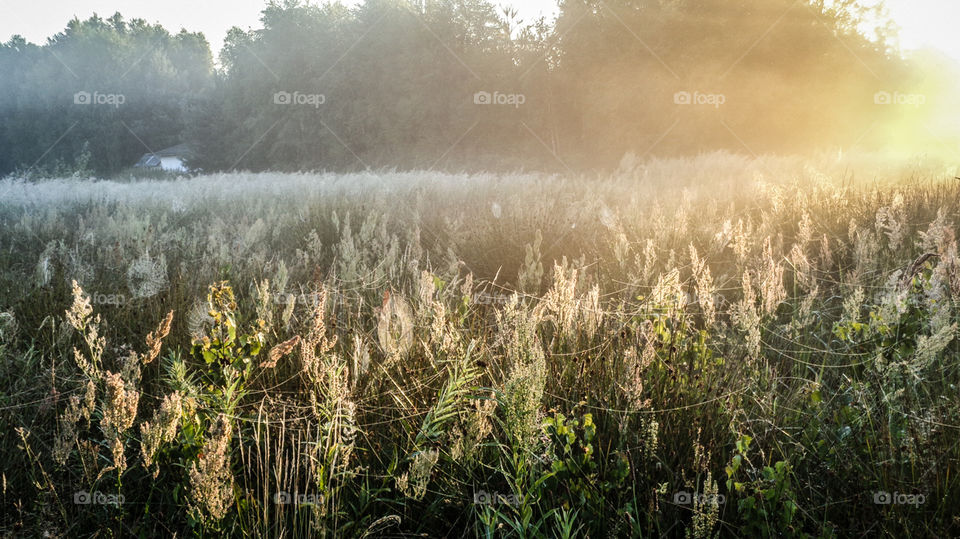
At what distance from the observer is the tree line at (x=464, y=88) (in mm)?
22328

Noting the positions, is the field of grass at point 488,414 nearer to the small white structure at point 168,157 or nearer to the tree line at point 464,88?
the tree line at point 464,88

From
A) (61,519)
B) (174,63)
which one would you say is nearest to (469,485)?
(61,519)

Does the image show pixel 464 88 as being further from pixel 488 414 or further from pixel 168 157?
pixel 488 414

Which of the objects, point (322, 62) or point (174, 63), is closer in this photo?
point (322, 62)

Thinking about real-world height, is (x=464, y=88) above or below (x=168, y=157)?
above

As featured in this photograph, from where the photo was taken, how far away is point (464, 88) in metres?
31.8

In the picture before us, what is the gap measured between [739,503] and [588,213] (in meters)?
4.20

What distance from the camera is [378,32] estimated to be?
37469 mm

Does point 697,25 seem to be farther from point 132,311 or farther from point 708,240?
point 132,311

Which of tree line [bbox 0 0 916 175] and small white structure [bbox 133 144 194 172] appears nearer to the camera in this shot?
tree line [bbox 0 0 916 175]

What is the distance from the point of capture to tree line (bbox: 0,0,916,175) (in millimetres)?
22328

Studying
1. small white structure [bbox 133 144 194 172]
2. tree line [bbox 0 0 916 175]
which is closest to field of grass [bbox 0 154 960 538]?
tree line [bbox 0 0 916 175]

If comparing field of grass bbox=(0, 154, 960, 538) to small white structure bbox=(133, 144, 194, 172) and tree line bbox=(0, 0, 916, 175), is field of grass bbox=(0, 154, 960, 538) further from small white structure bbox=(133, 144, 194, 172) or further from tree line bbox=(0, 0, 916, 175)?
small white structure bbox=(133, 144, 194, 172)

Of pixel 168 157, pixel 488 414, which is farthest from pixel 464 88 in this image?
pixel 488 414
